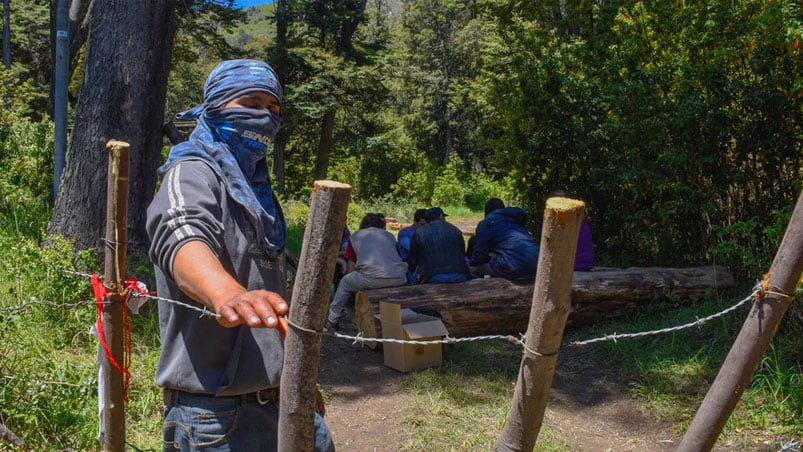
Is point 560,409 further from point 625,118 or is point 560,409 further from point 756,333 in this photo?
point 625,118

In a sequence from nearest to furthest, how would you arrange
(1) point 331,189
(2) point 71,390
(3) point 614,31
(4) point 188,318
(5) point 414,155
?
(1) point 331,189 < (4) point 188,318 < (2) point 71,390 < (3) point 614,31 < (5) point 414,155

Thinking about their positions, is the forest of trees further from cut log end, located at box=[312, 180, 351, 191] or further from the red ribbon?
cut log end, located at box=[312, 180, 351, 191]

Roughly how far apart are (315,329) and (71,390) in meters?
3.12

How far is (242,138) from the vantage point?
7.16 feet

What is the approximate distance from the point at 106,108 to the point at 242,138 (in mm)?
4426

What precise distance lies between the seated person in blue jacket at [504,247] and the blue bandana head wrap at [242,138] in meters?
5.06

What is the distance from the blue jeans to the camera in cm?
199

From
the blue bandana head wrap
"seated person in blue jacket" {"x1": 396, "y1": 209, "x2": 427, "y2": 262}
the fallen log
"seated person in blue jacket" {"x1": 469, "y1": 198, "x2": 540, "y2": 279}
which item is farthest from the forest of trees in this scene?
the blue bandana head wrap

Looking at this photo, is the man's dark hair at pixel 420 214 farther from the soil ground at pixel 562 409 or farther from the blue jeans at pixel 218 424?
the blue jeans at pixel 218 424

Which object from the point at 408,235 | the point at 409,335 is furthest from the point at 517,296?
the point at 408,235

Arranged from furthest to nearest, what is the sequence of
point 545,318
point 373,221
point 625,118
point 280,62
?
1. point 280,62
2. point 625,118
3. point 373,221
4. point 545,318

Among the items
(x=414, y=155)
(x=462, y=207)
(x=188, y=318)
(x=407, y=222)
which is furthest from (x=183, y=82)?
(x=188, y=318)

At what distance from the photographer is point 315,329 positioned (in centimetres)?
176

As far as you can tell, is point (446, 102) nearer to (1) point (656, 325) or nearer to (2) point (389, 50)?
(2) point (389, 50)
